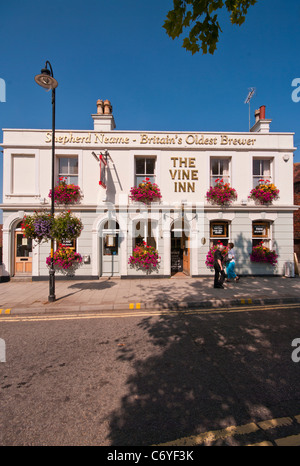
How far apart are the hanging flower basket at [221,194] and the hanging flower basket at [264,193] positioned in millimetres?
1039

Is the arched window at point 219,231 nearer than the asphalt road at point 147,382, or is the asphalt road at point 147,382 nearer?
the asphalt road at point 147,382

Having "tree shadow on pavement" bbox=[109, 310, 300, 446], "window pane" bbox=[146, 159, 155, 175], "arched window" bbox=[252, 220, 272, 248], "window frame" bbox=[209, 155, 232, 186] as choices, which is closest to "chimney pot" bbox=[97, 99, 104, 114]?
"window pane" bbox=[146, 159, 155, 175]

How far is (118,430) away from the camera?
2250 millimetres

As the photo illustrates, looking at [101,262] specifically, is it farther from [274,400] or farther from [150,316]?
[274,400]

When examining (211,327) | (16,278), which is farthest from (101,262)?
(211,327)

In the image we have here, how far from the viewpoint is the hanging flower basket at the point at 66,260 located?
9977 mm

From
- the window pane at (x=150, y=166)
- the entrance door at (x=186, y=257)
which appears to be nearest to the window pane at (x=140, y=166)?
the window pane at (x=150, y=166)

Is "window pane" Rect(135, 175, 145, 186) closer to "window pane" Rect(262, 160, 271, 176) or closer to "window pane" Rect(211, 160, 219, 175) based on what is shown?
"window pane" Rect(211, 160, 219, 175)

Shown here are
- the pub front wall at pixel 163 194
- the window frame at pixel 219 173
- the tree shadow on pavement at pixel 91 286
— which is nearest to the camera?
the tree shadow on pavement at pixel 91 286

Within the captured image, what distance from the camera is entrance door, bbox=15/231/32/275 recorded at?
10.5 meters

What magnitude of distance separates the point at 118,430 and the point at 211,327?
10.6 feet

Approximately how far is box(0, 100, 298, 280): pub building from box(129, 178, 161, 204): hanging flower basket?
30 cm

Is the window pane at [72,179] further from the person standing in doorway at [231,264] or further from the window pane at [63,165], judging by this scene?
the person standing in doorway at [231,264]
